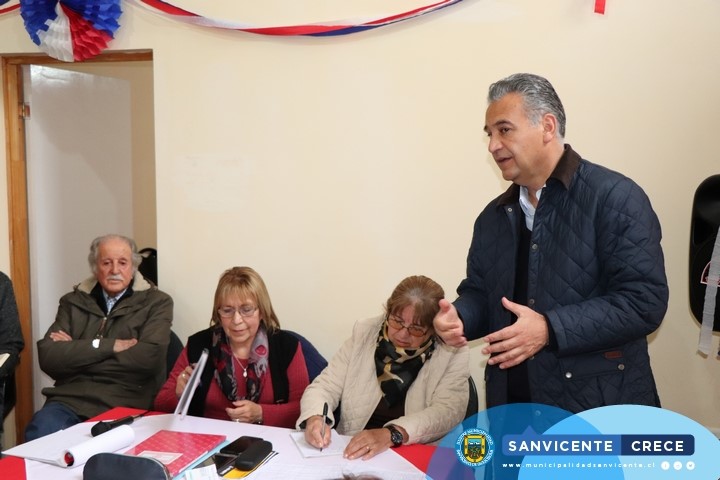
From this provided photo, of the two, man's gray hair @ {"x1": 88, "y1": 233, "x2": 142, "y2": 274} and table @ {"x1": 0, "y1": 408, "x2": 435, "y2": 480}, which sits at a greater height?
man's gray hair @ {"x1": 88, "y1": 233, "x2": 142, "y2": 274}

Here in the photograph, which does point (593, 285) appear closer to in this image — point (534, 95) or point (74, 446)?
point (534, 95)

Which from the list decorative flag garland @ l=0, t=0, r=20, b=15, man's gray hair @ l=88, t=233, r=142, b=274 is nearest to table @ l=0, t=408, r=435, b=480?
man's gray hair @ l=88, t=233, r=142, b=274

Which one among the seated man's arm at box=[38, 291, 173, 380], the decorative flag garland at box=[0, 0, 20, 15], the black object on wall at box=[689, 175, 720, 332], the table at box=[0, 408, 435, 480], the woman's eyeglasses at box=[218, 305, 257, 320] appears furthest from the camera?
the decorative flag garland at box=[0, 0, 20, 15]

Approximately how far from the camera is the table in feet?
6.39

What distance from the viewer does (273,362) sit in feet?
9.29

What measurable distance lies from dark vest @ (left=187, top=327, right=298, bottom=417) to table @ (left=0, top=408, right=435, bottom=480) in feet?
1.26

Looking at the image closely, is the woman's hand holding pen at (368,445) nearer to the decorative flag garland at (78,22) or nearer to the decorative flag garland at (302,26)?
the decorative flag garland at (302,26)

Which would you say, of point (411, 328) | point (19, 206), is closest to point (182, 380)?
point (411, 328)

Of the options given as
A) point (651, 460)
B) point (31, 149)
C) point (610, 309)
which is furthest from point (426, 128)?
point (31, 149)

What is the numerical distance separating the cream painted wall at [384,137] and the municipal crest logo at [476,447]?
136 centimetres

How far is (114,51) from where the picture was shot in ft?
11.7

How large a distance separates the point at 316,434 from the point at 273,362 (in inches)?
28.5

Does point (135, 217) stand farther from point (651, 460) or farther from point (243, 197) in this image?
point (651, 460)

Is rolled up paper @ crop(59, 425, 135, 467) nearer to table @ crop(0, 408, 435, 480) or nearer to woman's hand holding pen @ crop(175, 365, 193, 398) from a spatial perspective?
table @ crop(0, 408, 435, 480)
